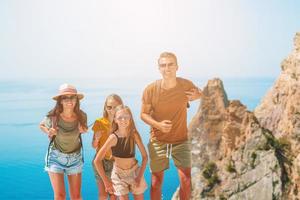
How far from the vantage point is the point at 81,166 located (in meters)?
7.66

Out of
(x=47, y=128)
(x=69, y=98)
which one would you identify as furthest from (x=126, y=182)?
(x=69, y=98)

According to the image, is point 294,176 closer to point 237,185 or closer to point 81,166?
point 237,185

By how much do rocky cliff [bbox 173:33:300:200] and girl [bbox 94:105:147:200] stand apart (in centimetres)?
5086

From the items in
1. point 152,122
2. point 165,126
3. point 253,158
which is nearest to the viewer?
point 165,126

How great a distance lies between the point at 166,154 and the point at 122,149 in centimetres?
98

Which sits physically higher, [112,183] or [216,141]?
[112,183]

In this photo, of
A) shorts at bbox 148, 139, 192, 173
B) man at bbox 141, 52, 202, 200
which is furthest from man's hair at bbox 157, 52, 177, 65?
shorts at bbox 148, 139, 192, 173

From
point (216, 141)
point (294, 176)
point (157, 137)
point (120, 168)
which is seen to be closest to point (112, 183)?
point (120, 168)

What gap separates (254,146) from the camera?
60.9 metres

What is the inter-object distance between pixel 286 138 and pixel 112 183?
178 ft

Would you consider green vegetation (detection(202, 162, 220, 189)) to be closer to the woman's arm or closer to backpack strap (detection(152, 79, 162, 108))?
backpack strap (detection(152, 79, 162, 108))

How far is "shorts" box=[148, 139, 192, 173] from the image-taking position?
7943mm

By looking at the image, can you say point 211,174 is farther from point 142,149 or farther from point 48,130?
point 48,130

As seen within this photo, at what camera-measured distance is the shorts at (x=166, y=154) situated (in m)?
7.94
